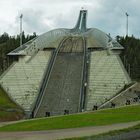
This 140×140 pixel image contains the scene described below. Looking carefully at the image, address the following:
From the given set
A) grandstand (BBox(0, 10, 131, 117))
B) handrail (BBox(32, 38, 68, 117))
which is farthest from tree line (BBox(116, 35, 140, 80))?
handrail (BBox(32, 38, 68, 117))

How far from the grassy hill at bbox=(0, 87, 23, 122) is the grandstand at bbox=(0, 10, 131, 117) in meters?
2.28

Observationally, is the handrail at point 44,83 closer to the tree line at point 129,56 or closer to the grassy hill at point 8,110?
the grassy hill at point 8,110

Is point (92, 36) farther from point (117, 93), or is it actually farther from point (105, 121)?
point (105, 121)

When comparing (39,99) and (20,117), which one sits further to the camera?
(39,99)

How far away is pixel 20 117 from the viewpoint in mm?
77812

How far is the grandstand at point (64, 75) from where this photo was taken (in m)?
93.3

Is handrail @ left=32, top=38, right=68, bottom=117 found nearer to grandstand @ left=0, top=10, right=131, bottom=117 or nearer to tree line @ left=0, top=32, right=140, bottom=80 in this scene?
grandstand @ left=0, top=10, right=131, bottom=117

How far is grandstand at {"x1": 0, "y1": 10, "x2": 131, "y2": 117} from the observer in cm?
9331

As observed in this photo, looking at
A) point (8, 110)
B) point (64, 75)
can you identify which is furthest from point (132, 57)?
→ point (8, 110)

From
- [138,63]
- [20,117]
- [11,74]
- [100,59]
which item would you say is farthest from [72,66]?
[20,117]

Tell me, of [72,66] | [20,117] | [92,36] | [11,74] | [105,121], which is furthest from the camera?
[92,36]

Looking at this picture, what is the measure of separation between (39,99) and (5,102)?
10.00 metres

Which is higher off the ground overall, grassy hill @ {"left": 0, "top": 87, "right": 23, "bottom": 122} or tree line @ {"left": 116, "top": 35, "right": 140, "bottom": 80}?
tree line @ {"left": 116, "top": 35, "right": 140, "bottom": 80}

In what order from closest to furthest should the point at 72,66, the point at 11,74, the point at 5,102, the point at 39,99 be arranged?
the point at 5,102, the point at 39,99, the point at 11,74, the point at 72,66
